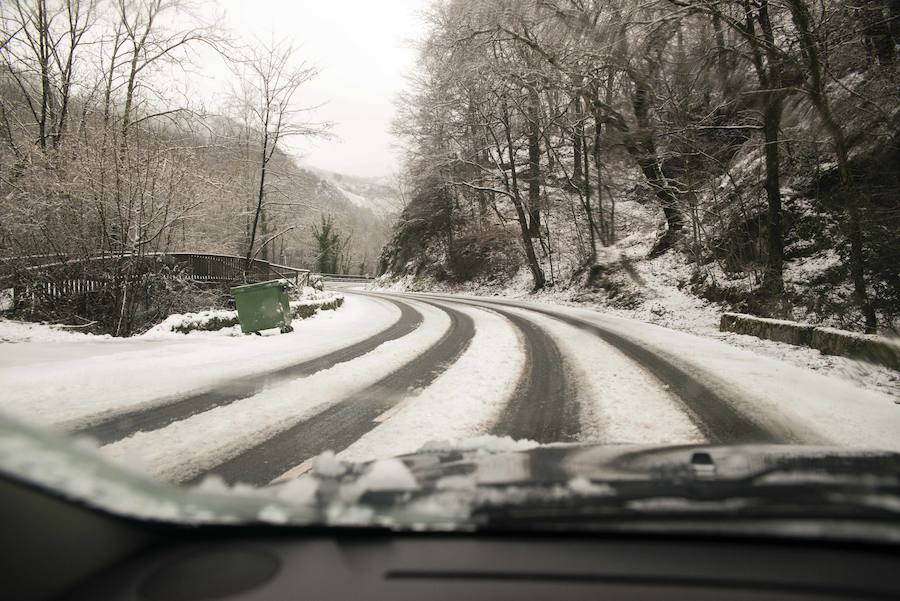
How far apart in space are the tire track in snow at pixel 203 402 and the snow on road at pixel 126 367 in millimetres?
176

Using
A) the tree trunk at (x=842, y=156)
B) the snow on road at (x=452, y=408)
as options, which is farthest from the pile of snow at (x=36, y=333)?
the tree trunk at (x=842, y=156)

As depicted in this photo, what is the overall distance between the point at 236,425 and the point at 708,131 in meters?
15.4

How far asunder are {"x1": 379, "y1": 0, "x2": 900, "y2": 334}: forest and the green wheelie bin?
33.2 feet

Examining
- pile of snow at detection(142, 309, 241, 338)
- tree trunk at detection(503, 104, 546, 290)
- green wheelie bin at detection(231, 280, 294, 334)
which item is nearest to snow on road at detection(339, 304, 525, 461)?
green wheelie bin at detection(231, 280, 294, 334)

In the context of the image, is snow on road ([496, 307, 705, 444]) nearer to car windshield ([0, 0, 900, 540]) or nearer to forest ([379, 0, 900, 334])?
car windshield ([0, 0, 900, 540])

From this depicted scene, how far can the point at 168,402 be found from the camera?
424 cm

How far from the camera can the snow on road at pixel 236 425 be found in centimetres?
293

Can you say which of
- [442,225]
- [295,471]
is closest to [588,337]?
[295,471]

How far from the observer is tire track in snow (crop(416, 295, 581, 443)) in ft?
11.6

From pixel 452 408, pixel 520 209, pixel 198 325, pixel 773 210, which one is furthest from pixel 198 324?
pixel 520 209

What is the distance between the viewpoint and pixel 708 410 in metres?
4.08

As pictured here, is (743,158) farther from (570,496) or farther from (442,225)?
(442,225)

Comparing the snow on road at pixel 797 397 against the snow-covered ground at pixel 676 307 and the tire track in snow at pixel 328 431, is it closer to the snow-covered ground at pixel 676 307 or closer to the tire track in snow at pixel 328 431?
the snow-covered ground at pixel 676 307

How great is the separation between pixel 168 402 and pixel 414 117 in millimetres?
26927
